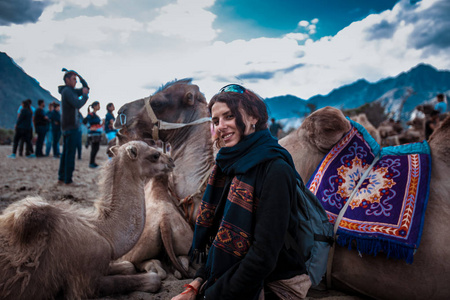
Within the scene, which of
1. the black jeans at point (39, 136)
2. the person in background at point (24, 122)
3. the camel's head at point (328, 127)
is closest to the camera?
the camel's head at point (328, 127)

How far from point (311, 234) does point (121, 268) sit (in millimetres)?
1905

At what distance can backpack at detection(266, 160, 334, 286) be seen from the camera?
164cm

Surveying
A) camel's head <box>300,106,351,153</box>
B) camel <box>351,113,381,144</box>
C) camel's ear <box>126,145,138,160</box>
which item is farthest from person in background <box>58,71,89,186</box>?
camel <box>351,113,381,144</box>

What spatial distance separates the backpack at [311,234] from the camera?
1636mm

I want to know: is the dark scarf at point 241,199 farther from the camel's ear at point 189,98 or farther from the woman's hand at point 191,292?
the camel's ear at point 189,98

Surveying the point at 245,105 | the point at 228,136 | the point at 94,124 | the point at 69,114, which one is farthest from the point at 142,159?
the point at 94,124

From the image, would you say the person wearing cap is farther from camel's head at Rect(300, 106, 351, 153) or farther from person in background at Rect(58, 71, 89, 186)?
camel's head at Rect(300, 106, 351, 153)

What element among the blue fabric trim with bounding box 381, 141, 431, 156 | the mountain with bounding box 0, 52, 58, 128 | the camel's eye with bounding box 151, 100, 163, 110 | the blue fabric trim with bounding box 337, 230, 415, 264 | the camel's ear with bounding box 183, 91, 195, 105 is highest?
the mountain with bounding box 0, 52, 58, 128

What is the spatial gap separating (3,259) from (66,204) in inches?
25.0

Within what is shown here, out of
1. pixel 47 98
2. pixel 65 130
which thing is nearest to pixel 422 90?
pixel 47 98

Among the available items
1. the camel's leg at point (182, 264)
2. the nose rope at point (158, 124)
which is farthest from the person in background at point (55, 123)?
the camel's leg at point (182, 264)

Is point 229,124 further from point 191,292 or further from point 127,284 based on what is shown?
point 127,284

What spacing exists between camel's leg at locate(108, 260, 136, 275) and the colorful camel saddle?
6.17ft

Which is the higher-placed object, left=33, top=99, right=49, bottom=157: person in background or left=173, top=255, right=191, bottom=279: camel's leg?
left=33, top=99, right=49, bottom=157: person in background
